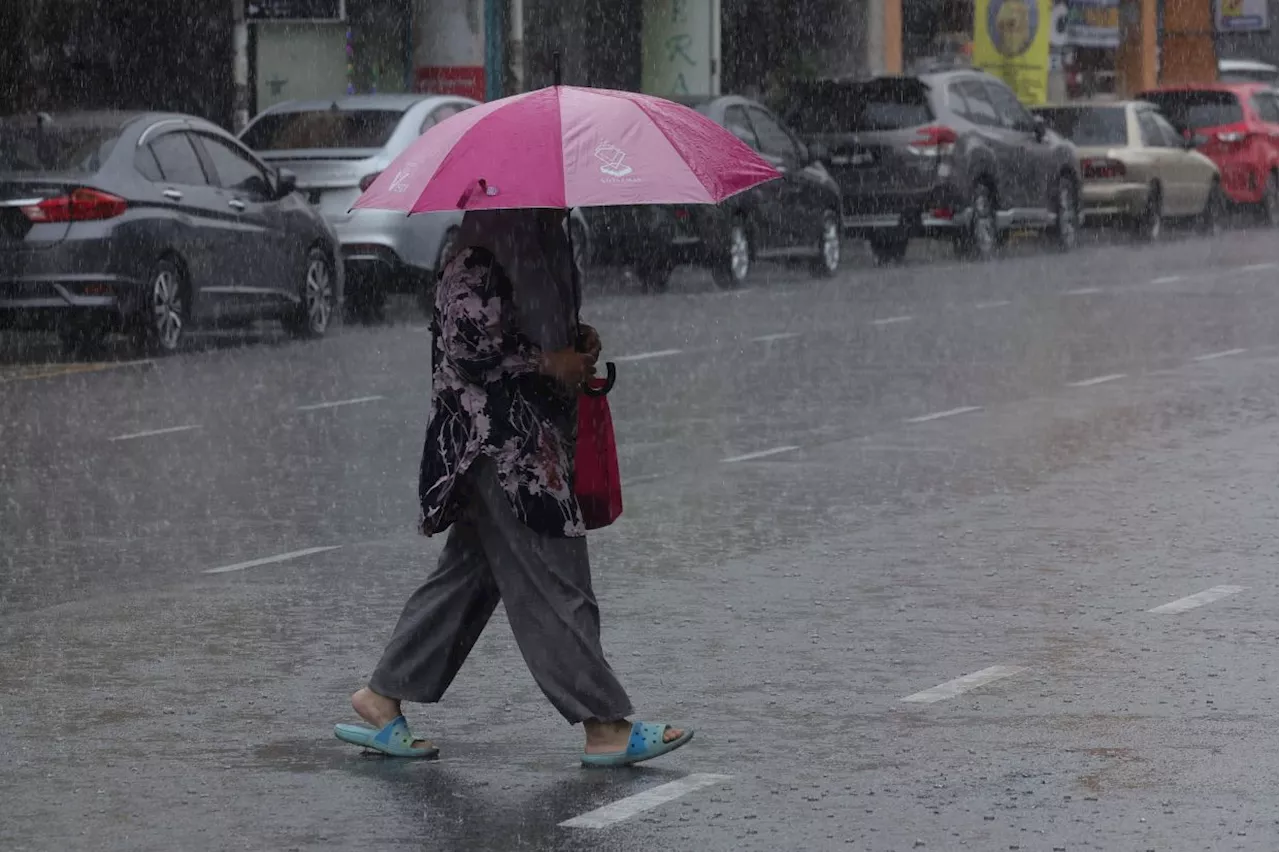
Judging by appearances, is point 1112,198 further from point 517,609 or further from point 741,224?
point 517,609

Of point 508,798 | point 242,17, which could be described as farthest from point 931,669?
point 242,17

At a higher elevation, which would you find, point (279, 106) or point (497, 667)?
point (279, 106)

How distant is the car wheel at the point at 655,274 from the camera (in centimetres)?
2408

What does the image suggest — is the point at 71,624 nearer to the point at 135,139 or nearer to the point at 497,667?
the point at 497,667

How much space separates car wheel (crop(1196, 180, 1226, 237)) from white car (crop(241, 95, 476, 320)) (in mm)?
14561

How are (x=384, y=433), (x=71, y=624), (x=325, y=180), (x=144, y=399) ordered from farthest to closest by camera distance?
(x=325, y=180)
(x=144, y=399)
(x=384, y=433)
(x=71, y=624)

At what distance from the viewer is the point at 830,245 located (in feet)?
85.3

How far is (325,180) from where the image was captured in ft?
68.7

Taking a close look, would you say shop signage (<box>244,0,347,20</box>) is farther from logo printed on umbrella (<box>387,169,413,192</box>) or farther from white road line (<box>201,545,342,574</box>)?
logo printed on umbrella (<box>387,169,413,192</box>)

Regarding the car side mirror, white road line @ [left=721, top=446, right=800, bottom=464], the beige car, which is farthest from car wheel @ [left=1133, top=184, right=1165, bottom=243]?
white road line @ [left=721, top=446, right=800, bottom=464]

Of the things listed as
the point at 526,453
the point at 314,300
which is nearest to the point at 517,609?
the point at 526,453

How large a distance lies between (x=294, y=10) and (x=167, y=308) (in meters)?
9.78

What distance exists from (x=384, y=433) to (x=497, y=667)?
581 cm

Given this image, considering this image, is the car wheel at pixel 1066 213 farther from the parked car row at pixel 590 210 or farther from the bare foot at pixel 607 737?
the bare foot at pixel 607 737
